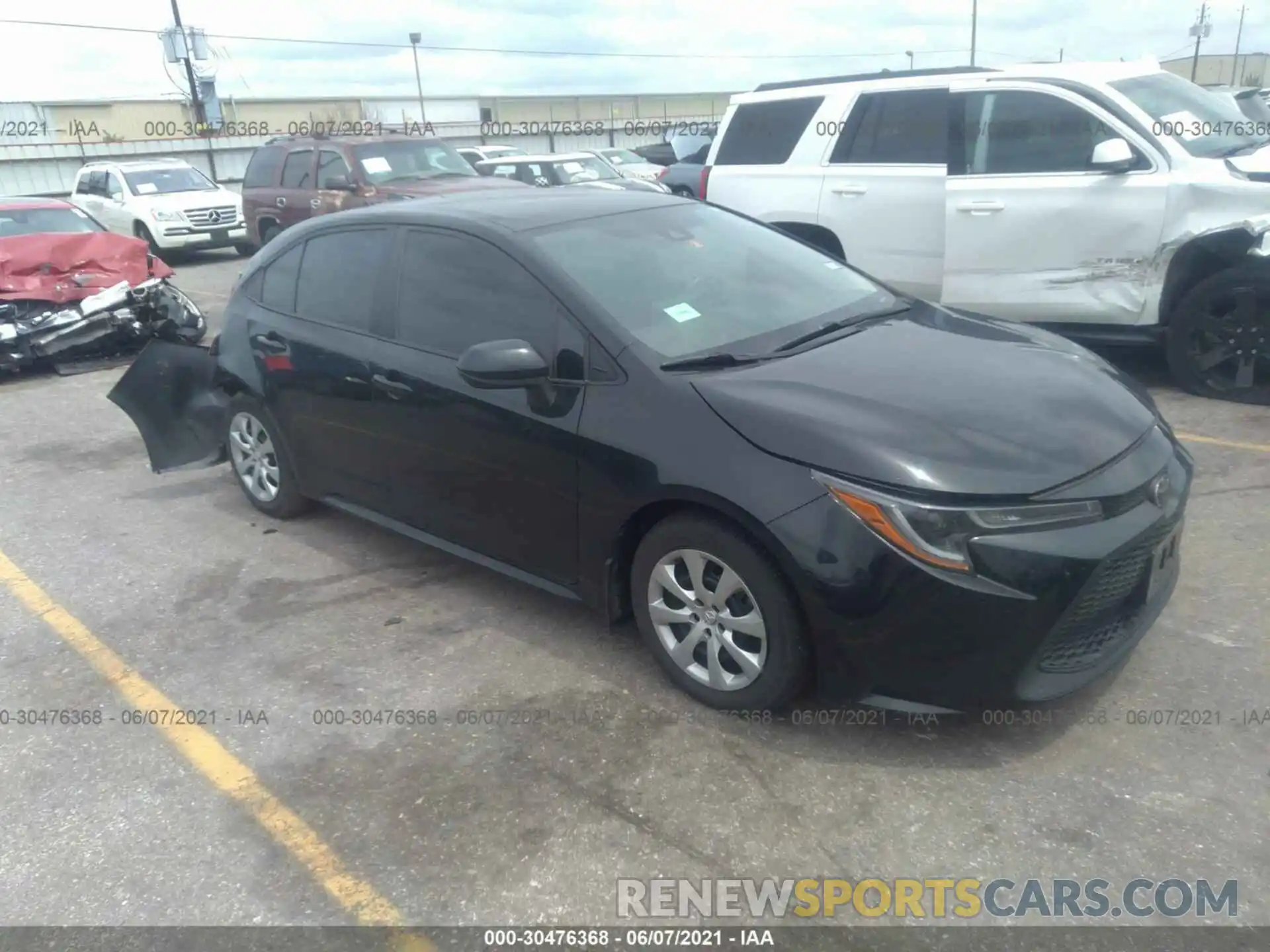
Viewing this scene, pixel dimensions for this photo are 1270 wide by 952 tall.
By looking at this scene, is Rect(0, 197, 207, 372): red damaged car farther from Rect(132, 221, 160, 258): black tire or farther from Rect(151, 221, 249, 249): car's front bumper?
Rect(132, 221, 160, 258): black tire

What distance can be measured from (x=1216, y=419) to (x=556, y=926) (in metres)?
5.09

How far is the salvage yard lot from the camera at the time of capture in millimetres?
2783

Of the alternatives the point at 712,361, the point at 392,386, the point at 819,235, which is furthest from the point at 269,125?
the point at 712,361

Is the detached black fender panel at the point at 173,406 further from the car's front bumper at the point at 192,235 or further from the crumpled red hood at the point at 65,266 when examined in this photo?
the car's front bumper at the point at 192,235

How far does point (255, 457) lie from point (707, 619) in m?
3.16

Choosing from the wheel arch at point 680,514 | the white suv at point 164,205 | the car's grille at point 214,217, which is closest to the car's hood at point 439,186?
the white suv at point 164,205

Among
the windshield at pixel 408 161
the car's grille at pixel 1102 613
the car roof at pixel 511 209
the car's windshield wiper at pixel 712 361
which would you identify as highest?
the car roof at pixel 511 209

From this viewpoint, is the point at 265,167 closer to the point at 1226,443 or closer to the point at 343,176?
the point at 343,176

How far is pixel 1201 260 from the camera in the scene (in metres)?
6.15

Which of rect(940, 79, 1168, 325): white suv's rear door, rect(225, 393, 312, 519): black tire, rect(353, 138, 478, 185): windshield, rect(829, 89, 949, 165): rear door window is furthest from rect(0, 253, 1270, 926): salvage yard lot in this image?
rect(353, 138, 478, 185): windshield

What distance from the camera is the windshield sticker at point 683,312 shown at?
3.79 meters

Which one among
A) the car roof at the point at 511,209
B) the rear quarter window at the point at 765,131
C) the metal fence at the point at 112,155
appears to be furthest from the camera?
the metal fence at the point at 112,155

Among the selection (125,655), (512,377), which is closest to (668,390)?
(512,377)

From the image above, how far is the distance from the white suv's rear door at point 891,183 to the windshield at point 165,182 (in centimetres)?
1409
